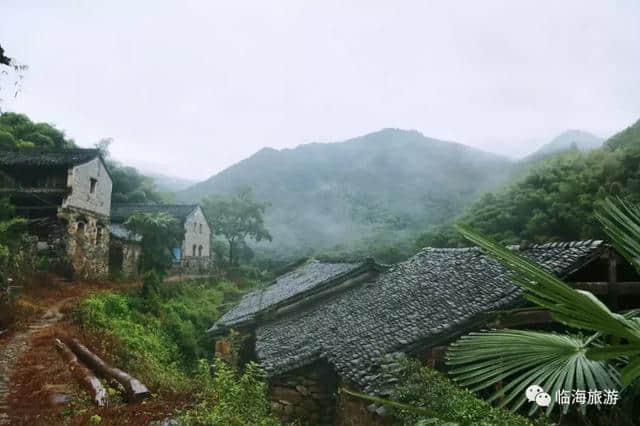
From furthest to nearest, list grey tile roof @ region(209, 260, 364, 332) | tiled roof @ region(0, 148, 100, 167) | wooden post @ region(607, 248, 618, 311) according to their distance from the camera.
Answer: tiled roof @ region(0, 148, 100, 167) < grey tile roof @ region(209, 260, 364, 332) < wooden post @ region(607, 248, 618, 311)

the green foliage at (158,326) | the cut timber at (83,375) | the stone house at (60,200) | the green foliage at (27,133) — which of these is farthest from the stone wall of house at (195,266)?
the cut timber at (83,375)

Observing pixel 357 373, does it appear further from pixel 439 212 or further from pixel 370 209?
pixel 370 209

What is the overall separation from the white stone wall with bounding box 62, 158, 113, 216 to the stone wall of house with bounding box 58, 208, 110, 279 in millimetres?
392

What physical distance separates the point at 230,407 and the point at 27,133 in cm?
2976

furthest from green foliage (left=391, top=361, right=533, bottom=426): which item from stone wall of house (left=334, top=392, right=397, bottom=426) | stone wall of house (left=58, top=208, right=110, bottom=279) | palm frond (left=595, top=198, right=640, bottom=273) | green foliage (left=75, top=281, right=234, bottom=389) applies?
stone wall of house (left=58, top=208, right=110, bottom=279)

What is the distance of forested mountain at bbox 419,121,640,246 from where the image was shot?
16956 mm

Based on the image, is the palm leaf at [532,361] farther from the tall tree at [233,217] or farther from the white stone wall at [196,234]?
the tall tree at [233,217]

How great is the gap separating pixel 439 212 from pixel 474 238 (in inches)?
2192

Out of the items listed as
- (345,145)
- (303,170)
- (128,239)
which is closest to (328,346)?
(128,239)

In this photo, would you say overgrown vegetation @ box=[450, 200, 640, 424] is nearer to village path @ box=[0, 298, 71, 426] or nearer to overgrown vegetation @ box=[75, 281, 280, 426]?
overgrown vegetation @ box=[75, 281, 280, 426]

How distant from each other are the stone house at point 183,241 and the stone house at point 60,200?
2.08 meters

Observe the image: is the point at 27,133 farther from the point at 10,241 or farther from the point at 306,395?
the point at 306,395

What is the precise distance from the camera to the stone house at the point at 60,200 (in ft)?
56.5

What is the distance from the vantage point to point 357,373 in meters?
6.98
